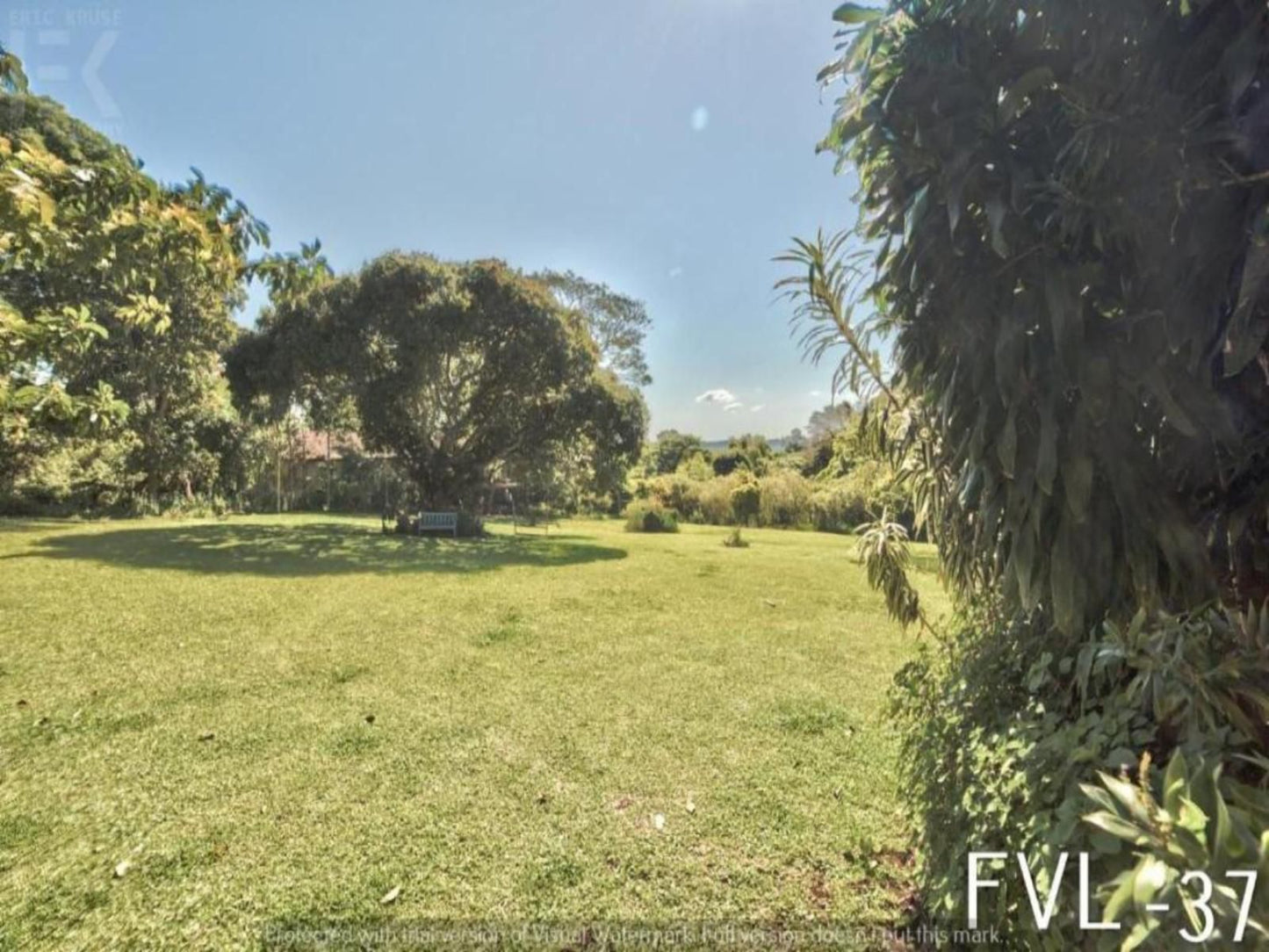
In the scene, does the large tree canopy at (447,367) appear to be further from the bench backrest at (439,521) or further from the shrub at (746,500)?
the shrub at (746,500)

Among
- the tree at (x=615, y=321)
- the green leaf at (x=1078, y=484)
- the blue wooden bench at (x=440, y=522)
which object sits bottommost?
the blue wooden bench at (x=440, y=522)

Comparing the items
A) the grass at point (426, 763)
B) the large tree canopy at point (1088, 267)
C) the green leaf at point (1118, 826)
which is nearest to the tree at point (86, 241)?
the grass at point (426, 763)

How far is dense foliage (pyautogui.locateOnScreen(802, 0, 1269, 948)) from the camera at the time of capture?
40.9 inches

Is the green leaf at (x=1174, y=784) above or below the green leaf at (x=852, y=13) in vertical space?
below

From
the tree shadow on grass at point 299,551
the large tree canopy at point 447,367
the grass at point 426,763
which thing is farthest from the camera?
the large tree canopy at point 447,367

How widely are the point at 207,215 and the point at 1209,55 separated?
321 cm

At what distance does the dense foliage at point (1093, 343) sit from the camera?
1.04 metres

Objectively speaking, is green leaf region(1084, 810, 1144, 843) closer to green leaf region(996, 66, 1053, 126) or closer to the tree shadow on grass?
green leaf region(996, 66, 1053, 126)

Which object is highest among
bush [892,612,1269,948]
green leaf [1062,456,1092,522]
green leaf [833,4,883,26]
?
green leaf [833,4,883,26]

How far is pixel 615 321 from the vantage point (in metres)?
24.0

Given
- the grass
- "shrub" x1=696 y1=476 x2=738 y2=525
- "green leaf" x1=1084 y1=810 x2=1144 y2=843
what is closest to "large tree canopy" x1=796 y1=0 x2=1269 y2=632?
"green leaf" x1=1084 y1=810 x2=1144 y2=843

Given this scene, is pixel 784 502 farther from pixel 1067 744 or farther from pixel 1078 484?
pixel 1078 484

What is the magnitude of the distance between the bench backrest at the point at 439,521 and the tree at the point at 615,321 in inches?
453

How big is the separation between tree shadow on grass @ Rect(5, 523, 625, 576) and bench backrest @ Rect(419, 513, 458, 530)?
25.5 inches
